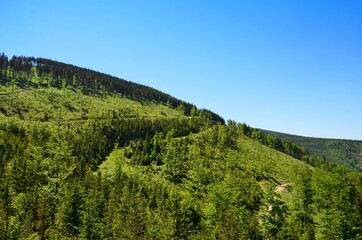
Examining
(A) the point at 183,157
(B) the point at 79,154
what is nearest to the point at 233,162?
(A) the point at 183,157

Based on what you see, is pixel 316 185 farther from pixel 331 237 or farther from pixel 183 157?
pixel 183 157

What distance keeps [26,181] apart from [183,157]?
7941 centimetres

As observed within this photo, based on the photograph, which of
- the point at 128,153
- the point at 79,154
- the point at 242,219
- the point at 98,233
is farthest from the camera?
the point at 128,153

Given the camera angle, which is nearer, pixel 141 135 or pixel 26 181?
pixel 26 181

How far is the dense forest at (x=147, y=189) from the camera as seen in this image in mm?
52625

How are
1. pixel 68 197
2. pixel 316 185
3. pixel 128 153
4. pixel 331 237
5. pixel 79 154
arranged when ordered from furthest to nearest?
pixel 128 153, pixel 79 154, pixel 316 185, pixel 331 237, pixel 68 197

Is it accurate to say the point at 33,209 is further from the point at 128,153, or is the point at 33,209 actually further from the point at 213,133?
the point at 213,133

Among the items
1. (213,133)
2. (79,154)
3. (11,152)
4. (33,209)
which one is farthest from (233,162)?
(33,209)

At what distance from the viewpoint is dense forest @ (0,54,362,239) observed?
173 ft

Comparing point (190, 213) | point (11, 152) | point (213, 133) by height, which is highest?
point (213, 133)

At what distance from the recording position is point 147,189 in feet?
297

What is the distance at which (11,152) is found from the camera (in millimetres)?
90938

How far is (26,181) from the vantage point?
70.0 m

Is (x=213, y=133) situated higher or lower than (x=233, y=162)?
higher
